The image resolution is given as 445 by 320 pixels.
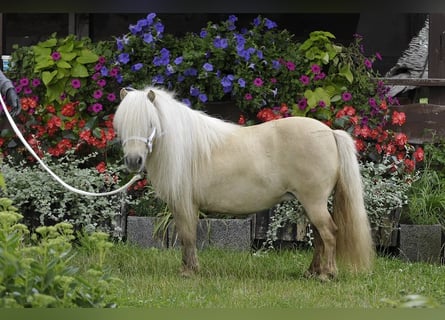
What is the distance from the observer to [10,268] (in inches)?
83.7

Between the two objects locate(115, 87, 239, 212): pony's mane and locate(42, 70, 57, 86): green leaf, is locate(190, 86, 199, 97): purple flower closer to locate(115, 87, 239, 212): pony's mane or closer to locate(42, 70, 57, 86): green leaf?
locate(42, 70, 57, 86): green leaf

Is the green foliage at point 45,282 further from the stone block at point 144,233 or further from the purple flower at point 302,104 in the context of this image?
the purple flower at point 302,104

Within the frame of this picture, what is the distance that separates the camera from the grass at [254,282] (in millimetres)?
3949

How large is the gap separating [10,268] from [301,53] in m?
4.37

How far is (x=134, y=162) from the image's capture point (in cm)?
425

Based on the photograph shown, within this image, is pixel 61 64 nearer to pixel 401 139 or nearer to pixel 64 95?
pixel 64 95

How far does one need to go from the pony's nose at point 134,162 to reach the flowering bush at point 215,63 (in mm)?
1771

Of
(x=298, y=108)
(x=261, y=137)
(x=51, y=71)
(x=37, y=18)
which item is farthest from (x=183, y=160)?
(x=37, y=18)

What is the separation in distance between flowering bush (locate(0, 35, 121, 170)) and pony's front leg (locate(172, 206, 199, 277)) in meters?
1.72

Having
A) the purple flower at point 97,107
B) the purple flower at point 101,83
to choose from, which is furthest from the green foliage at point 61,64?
the purple flower at point 97,107

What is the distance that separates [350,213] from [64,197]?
7.57ft

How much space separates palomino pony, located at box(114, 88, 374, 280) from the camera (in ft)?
14.6

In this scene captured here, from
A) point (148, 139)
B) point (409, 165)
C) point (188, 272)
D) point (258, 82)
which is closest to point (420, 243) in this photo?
point (409, 165)

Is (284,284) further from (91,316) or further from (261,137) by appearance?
(91,316)
